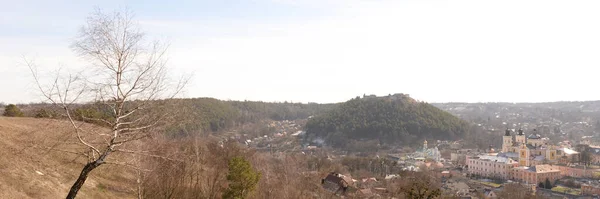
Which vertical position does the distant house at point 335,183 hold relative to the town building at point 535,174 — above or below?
above

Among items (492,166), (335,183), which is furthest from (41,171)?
(492,166)

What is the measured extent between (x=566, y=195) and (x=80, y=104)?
143ft

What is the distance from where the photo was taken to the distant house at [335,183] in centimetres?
3662

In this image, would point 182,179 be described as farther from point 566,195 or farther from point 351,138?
point 351,138

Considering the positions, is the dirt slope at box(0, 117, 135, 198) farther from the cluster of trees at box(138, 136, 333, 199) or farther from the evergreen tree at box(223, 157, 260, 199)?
the evergreen tree at box(223, 157, 260, 199)

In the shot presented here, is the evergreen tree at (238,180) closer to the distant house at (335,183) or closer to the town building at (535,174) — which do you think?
the distant house at (335,183)

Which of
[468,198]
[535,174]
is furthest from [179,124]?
[535,174]

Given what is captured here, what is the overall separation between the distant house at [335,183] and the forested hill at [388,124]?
5054cm

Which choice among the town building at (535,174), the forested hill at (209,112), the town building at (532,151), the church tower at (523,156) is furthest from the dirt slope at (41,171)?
the town building at (532,151)

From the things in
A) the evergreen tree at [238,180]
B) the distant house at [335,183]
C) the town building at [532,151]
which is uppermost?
the evergreen tree at [238,180]

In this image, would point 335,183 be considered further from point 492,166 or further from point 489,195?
point 492,166

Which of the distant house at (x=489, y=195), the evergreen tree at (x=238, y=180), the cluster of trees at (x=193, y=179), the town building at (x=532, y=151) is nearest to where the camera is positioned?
the cluster of trees at (x=193, y=179)

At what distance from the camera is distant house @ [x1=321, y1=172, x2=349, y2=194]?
3662 centimetres

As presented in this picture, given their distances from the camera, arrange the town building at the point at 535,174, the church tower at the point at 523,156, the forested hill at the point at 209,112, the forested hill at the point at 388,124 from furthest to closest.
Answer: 1. the forested hill at the point at 388,124
2. the church tower at the point at 523,156
3. the town building at the point at 535,174
4. the forested hill at the point at 209,112
